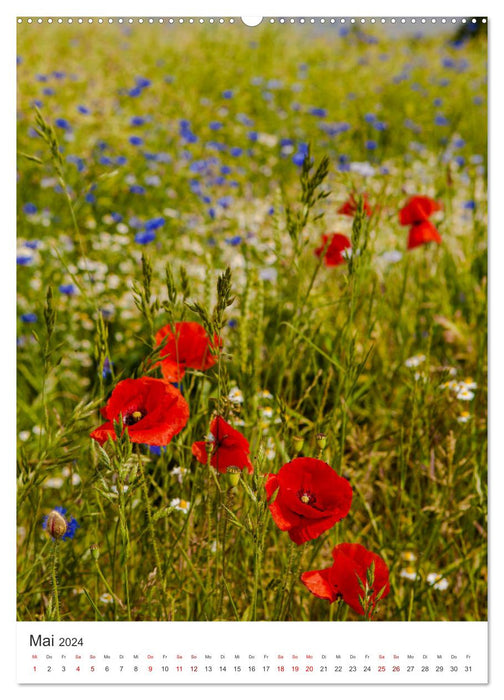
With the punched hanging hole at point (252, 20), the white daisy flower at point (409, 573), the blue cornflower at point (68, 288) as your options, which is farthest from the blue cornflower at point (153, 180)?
the white daisy flower at point (409, 573)

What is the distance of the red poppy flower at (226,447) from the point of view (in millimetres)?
786

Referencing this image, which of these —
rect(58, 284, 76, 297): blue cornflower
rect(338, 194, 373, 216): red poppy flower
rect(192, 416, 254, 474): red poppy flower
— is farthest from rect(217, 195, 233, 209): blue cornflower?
rect(192, 416, 254, 474): red poppy flower

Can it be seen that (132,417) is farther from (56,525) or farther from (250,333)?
(250,333)

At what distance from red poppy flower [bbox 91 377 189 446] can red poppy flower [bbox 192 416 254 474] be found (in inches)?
1.9

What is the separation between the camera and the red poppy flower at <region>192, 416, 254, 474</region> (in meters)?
0.79

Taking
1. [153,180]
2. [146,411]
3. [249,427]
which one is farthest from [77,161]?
[146,411]

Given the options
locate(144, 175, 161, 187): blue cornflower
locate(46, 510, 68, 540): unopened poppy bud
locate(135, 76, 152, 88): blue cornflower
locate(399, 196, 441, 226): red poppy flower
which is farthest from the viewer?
locate(135, 76, 152, 88): blue cornflower

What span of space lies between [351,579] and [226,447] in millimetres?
201

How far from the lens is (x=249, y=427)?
120 centimetres

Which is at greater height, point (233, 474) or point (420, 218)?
point (420, 218)

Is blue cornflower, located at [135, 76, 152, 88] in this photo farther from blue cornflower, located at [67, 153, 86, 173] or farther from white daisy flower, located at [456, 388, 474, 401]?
white daisy flower, located at [456, 388, 474, 401]

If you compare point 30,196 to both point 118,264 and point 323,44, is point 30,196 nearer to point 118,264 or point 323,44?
point 118,264
